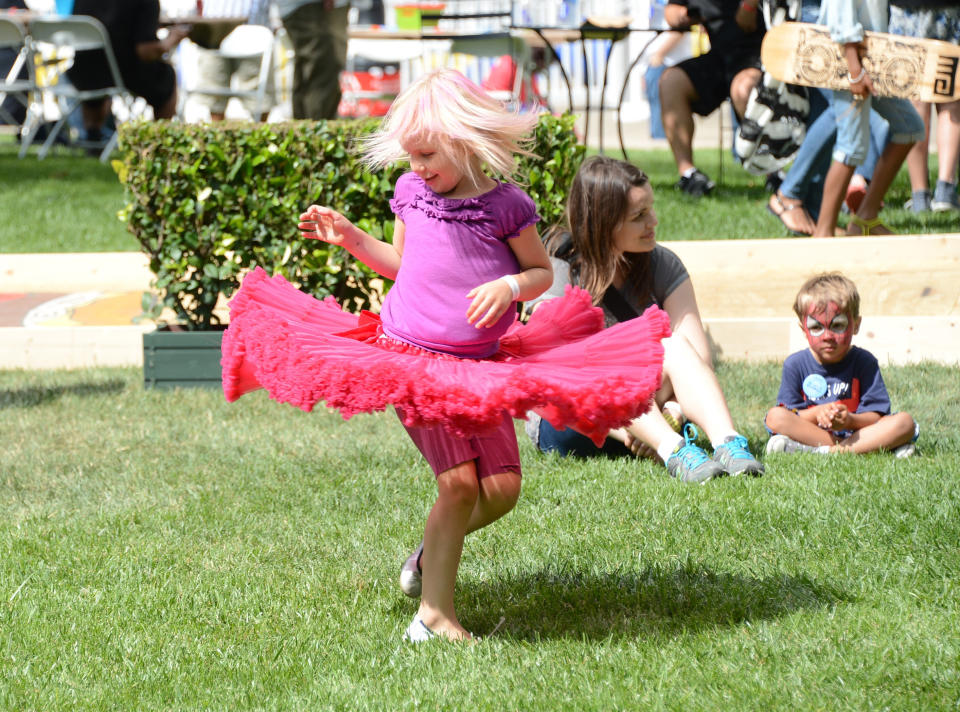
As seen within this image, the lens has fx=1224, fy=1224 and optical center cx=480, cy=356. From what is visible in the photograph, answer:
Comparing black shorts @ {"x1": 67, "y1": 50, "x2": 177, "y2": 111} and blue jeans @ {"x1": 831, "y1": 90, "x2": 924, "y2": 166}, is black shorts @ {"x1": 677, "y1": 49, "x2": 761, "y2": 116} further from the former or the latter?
black shorts @ {"x1": 67, "y1": 50, "x2": 177, "y2": 111}

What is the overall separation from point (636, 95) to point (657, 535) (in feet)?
65.5

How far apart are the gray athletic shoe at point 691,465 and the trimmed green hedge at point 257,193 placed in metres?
2.21

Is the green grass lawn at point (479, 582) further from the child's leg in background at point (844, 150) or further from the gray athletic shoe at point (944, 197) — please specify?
the gray athletic shoe at point (944, 197)

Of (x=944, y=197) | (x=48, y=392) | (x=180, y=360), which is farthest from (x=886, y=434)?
(x=944, y=197)

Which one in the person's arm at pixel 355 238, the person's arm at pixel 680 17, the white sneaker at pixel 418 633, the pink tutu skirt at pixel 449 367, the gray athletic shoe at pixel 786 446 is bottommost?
the gray athletic shoe at pixel 786 446

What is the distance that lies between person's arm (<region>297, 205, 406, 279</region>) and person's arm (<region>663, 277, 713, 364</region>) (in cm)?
181

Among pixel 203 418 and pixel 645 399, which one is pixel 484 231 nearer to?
pixel 645 399

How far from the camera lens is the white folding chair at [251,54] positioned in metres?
13.4

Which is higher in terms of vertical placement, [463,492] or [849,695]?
[463,492]

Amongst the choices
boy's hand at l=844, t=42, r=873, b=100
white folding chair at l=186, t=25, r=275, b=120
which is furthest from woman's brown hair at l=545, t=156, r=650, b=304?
white folding chair at l=186, t=25, r=275, b=120

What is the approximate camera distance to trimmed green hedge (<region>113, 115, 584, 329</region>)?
6.36 m

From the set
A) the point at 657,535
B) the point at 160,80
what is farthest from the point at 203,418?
the point at 160,80

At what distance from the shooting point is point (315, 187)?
6.32 meters

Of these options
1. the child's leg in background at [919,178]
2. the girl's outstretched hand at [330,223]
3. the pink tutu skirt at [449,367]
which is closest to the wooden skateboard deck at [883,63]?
the child's leg in background at [919,178]
